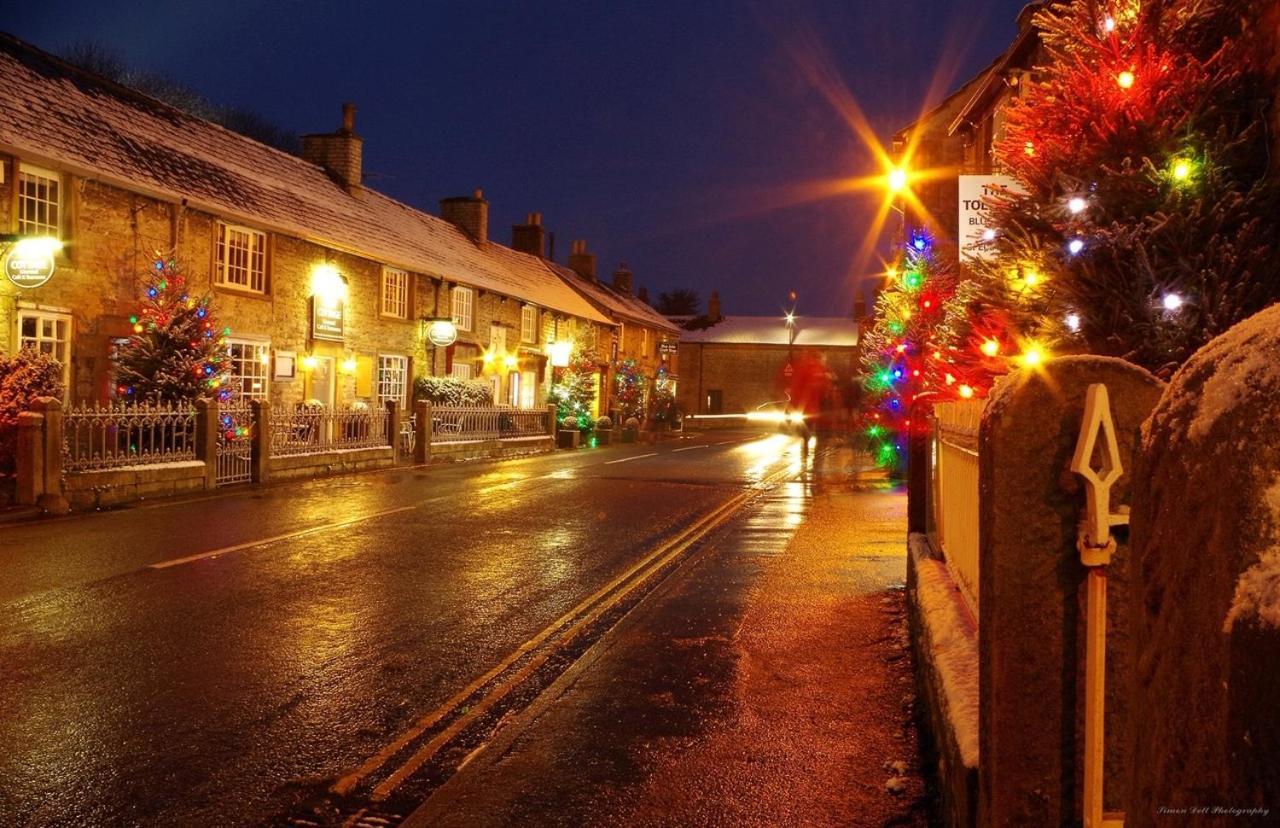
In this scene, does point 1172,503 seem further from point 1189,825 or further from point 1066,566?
point 1066,566

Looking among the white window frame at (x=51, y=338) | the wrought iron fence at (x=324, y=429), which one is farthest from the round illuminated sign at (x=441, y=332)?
the white window frame at (x=51, y=338)

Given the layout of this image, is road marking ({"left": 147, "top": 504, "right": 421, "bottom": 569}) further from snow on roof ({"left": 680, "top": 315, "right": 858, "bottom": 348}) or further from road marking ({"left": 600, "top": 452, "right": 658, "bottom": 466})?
snow on roof ({"left": 680, "top": 315, "right": 858, "bottom": 348})

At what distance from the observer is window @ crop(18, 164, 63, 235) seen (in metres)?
16.7

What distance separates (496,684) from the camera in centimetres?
591

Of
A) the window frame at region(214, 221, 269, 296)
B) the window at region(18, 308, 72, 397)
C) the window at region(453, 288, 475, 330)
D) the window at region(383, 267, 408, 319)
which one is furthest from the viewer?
the window at region(453, 288, 475, 330)

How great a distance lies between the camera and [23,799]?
13.5 feet

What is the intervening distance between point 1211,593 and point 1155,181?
22.7 ft

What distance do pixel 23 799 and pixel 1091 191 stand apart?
24.8ft

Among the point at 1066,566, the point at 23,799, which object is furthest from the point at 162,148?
the point at 1066,566

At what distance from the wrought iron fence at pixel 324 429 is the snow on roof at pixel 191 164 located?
4.49m

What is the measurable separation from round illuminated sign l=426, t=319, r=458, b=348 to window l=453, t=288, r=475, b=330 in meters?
1.93

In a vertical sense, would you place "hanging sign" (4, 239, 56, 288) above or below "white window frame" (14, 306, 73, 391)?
above

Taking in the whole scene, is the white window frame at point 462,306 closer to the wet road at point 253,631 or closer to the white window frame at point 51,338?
the white window frame at point 51,338

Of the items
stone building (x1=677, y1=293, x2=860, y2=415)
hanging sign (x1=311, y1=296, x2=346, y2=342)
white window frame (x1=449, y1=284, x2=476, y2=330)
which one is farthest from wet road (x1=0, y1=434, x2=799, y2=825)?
stone building (x1=677, y1=293, x2=860, y2=415)
